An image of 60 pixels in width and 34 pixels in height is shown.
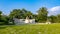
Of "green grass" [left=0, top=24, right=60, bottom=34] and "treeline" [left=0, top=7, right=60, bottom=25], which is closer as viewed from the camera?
"green grass" [left=0, top=24, right=60, bottom=34]

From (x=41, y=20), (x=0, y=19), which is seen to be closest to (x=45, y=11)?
(x=41, y=20)

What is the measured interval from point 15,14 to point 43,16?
58.5 ft

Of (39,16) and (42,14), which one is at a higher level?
(42,14)

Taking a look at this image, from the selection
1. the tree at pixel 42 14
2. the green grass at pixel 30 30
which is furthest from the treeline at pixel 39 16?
the green grass at pixel 30 30

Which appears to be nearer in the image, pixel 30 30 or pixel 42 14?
pixel 30 30

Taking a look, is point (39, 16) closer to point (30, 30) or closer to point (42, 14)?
point (42, 14)

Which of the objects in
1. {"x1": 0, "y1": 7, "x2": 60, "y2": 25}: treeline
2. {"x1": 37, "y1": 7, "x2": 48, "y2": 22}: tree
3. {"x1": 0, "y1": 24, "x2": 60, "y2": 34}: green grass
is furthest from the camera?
{"x1": 37, "y1": 7, "x2": 48, "y2": 22}: tree

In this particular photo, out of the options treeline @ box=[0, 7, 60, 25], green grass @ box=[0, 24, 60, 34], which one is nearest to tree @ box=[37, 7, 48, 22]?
treeline @ box=[0, 7, 60, 25]

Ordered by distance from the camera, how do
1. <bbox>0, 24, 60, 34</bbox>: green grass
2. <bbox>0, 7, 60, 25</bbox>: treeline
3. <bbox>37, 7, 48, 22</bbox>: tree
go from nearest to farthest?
<bbox>0, 24, 60, 34</bbox>: green grass, <bbox>0, 7, 60, 25</bbox>: treeline, <bbox>37, 7, 48, 22</bbox>: tree

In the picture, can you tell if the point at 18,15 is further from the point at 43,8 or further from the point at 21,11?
the point at 43,8

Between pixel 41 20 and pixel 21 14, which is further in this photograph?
pixel 21 14

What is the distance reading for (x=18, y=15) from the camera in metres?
82.3

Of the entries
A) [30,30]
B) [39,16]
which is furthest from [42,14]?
[30,30]

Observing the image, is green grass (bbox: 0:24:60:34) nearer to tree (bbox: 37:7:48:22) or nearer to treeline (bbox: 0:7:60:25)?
treeline (bbox: 0:7:60:25)
